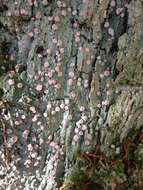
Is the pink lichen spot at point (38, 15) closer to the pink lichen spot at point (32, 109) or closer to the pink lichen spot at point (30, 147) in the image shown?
the pink lichen spot at point (32, 109)

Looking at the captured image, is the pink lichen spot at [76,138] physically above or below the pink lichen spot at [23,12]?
below

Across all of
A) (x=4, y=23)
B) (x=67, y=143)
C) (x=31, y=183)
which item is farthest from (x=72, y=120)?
(x=4, y=23)

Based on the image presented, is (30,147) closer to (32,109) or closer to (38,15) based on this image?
(32,109)

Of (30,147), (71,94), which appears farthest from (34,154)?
(71,94)

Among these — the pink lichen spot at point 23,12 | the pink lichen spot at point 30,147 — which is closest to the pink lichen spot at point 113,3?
the pink lichen spot at point 23,12

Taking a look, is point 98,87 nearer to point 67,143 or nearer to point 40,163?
point 67,143

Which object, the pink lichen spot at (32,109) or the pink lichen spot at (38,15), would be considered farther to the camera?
the pink lichen spot at (32,109)

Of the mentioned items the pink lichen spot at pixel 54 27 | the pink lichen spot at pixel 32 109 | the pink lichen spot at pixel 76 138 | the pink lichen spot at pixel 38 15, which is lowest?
the pink lichen spot at pixel 76 138

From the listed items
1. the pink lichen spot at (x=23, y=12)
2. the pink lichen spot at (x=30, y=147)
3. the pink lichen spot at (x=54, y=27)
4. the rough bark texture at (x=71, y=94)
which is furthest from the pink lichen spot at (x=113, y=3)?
the pink lichen spot at (x=30, y=147)

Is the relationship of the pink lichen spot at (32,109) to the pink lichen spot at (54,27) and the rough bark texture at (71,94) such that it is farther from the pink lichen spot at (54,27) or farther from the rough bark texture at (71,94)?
the pink lichen spot at (54,27)

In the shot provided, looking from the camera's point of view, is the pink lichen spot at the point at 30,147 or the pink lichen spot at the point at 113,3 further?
the pink lichen spot at the point at 30,147
